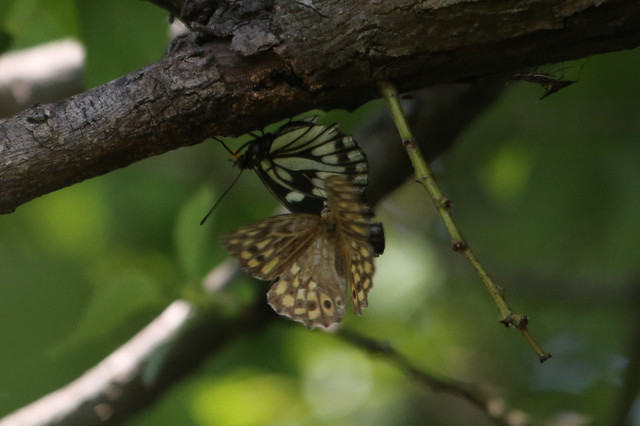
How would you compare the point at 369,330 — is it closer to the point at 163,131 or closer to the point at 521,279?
the point at 521,279

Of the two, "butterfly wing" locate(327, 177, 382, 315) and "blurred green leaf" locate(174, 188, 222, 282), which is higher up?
"blurred green leaf" locate(174, 188, 222, 282)

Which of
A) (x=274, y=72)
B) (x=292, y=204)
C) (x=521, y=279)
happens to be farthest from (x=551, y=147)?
(x=274, y=72)

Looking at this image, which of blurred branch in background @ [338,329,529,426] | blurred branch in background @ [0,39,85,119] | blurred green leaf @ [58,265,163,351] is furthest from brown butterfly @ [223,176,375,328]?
blurred branch in background @ [0,39,85,119]

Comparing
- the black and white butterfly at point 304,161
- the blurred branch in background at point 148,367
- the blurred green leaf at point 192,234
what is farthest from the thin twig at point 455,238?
the blurred branch in background at point 148,367

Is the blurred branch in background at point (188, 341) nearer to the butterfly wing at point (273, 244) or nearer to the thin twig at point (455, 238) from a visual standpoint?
the butterfly wing at point (273, 244)

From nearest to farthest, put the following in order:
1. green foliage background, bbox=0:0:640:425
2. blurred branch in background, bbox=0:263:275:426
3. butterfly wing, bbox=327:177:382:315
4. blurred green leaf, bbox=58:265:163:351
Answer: butterfly wing, bbox=327:177:382:315
blurred green leaf, bbox=58:265:163:351
blurred branch in background, bbox=0:263:275:426
green foliage background, bbox=0:0:640:425

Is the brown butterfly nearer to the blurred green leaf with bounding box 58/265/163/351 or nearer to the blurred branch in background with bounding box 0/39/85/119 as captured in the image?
the blurred green leaf with bounding box 58/265/163/351
